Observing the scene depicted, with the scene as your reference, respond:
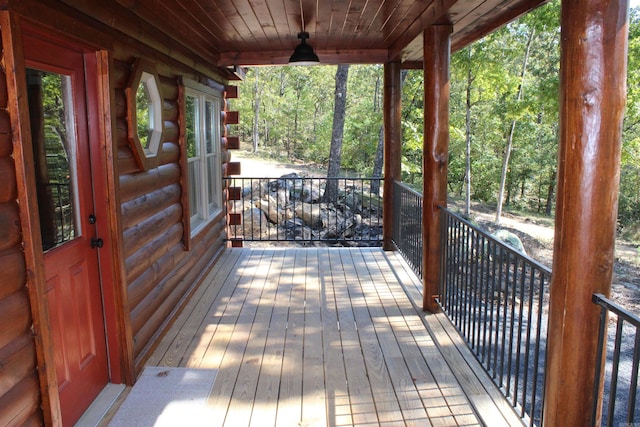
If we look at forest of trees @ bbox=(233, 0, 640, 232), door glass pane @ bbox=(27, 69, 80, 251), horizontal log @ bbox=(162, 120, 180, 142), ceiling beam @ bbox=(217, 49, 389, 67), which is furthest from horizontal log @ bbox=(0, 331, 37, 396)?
forest of trees @ bbox=(233, 0, 640, 232)

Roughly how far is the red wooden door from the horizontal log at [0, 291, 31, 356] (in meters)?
0.39

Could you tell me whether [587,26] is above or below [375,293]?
above

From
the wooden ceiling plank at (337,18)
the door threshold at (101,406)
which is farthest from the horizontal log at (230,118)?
the door threshold at (101,406)

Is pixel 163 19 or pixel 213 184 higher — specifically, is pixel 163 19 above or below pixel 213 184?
above

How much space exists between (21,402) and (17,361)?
0.16 meters

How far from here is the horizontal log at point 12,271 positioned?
69.6 inches

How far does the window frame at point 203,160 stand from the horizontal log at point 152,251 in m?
0.23

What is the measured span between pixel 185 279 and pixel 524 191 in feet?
64.8

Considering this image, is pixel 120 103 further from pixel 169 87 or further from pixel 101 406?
pixel 101 406

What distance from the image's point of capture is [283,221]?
903 centimetres


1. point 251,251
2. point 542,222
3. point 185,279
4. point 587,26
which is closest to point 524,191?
point 542,222

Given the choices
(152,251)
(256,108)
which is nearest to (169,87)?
(152,251)

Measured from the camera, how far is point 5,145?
1782 millimetres

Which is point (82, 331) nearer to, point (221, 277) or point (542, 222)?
point (221, 277)
